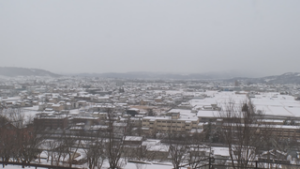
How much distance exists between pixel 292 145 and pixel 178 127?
433cm

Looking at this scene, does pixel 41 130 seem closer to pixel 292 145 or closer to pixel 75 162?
pixel 75 162

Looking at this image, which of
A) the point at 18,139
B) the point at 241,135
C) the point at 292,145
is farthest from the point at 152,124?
the point at 241,135

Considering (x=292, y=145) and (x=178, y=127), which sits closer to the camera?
(x=292, y=145)

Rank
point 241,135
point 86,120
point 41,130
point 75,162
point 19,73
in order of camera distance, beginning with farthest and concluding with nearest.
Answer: point 19,73
point 86,120
point 41,130
point 75,162
point 241,135

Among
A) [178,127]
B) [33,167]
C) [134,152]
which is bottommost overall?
[178,127]

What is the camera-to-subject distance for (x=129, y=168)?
3.42 metres

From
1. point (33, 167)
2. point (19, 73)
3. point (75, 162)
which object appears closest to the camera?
point (33, 167)

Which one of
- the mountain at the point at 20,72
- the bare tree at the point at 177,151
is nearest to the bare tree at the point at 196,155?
the bare tree at the point at 177,151

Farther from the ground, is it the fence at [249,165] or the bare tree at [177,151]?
the fence at [249,165]

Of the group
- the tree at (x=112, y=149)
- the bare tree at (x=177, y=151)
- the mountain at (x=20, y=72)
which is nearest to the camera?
the tree at (x=112, y=149)

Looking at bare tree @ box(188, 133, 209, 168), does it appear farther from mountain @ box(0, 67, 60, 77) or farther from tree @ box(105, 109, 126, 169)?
mountain @ box(0, 67, 60, 77)

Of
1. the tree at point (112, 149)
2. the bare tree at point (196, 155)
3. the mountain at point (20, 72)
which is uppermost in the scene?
the mountain at point (20, 72)

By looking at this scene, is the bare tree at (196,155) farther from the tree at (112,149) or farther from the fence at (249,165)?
the tree at (112,149)

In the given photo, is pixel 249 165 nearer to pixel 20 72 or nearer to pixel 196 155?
pixel 196 155
